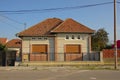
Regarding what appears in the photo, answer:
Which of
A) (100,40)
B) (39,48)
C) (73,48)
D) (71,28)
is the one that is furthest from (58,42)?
(100,40)

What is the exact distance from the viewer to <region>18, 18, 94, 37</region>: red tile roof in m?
51.8

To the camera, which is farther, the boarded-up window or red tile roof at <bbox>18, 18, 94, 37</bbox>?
red tile roof at <bbox>18, 18, 94, 37</bbox>

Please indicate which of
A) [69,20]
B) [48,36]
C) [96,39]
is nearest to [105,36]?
[96,39]

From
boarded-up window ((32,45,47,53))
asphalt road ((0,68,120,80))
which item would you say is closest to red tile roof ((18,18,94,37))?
boarded-up window ((32,45,47,53))

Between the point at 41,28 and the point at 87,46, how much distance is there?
28.5 ft

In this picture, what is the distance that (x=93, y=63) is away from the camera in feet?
136

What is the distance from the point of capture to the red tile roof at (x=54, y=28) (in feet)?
170

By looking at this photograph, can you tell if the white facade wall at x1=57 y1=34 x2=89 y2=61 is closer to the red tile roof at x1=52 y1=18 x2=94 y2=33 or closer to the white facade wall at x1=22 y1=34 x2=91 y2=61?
the white facade wall at x1=22 y1=34 x2=91 y2=61

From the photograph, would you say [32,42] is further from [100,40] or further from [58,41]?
[100,40]

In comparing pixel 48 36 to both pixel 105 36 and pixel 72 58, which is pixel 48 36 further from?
pixel 105 36

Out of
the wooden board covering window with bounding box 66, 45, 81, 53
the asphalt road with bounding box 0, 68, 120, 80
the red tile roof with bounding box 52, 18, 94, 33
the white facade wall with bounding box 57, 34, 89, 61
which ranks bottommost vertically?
the asphalt road with bounding box 0, 68, 120, 80

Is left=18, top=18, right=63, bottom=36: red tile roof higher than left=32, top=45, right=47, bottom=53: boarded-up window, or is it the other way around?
left=18, top=18, right=63, bottom=36: red tile roof

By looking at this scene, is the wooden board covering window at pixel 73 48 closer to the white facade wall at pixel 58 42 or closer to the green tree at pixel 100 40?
the white facade wall at pixel 58 42

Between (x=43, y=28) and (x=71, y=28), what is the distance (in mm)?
4922
